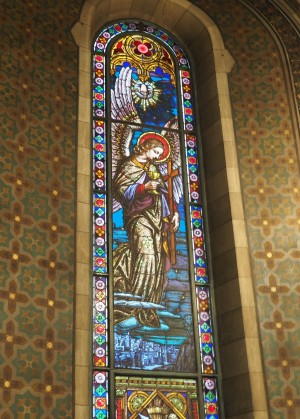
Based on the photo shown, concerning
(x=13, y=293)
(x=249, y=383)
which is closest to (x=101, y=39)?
(x=13, y=293)

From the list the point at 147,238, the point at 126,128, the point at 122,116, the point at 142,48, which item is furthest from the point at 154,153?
the point at 142,48

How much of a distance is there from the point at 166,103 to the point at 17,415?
15.3ft

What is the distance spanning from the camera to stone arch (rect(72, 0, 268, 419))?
7.50m

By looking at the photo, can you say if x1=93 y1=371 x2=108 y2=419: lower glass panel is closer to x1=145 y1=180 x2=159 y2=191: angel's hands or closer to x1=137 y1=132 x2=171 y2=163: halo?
x1=145 y1=180 x2=159 y2=191: angel's hands

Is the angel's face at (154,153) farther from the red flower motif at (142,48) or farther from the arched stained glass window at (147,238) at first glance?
the red flower motif at (142,48)

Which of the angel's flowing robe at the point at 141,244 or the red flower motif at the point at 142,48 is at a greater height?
the red flower motif at the point at 142,48

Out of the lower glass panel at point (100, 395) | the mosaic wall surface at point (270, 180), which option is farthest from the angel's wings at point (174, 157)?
the lower glass panel at point (100, 395)

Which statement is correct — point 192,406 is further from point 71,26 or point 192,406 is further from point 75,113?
point 71,26

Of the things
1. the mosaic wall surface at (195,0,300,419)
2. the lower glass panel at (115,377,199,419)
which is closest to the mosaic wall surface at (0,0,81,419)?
the lower glass panel at (115,377,199,419)

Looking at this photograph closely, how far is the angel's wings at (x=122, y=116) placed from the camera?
888 cm

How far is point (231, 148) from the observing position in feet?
29.2

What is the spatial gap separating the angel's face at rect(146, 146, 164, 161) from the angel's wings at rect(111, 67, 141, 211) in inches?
11.2

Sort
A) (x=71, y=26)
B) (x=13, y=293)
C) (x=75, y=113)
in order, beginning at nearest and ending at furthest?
1. (x=13, y=293)
2. (x=75, y=113)
3. (x=71, y=26)

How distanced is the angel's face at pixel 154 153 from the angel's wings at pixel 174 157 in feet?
0.41
